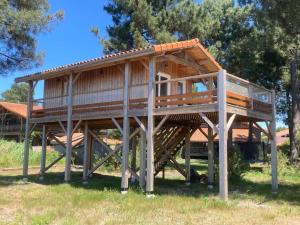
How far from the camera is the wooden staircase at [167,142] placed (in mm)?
17686

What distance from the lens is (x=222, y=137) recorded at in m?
12.8

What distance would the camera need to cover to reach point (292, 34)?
1512 cm

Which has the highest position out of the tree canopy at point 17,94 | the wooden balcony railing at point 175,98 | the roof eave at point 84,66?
the tree canopy at point 17,94

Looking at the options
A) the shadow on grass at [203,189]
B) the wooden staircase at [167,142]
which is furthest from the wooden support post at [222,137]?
the wooden staircase at [167,142]

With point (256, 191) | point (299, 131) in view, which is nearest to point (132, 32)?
point (299, 131)

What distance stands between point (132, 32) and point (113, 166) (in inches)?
372

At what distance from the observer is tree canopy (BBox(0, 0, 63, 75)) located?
50.6 ft

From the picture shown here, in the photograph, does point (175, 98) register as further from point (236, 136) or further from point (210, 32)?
point (236, 136)

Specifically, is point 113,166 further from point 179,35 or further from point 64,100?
point 179,35

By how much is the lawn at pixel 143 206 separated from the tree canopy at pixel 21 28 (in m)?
5.54

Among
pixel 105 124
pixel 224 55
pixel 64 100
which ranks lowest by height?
pixel 105 124

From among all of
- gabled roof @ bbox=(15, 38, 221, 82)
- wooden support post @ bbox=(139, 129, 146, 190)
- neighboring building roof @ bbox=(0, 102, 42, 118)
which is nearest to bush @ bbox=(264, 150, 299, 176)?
gabled roof @ bbox=(15, 38, 221, 82)

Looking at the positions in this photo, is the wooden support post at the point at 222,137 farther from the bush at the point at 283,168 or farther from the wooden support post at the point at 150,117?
the bush at the point at 283,168

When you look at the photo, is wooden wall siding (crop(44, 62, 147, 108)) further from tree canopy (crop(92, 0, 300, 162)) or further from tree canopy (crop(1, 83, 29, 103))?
tree canopy (crop(1, 83, 29, 103))
